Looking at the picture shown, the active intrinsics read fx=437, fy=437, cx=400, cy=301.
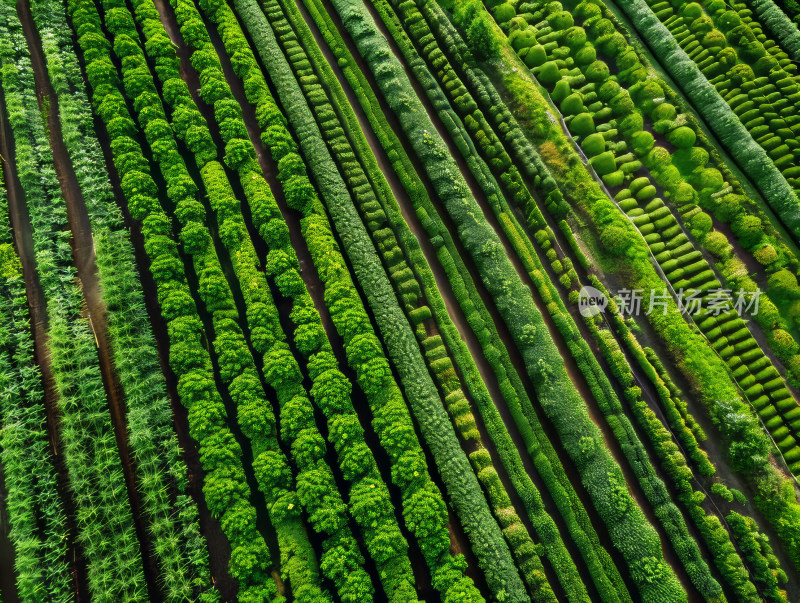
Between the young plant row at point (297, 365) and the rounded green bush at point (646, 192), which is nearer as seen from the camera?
the young plant row at point (297, 365)

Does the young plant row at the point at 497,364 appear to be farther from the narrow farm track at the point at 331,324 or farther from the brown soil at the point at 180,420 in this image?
the brown soil at the point at 180,420

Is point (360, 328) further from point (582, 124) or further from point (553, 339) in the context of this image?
point (582, 124)

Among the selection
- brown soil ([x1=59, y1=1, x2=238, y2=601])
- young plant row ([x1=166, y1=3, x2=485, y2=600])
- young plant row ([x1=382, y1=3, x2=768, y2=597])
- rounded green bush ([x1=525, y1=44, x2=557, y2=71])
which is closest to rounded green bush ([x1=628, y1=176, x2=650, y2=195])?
young plant row ([x1=382, y1=3, x2=768, y2=597])

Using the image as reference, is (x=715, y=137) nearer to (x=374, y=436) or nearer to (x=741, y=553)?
(x=741, y=553)

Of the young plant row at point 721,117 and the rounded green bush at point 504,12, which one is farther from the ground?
the rounded green bush at point 504,12

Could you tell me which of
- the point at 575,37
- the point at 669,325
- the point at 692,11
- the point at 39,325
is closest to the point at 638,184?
the point at 669,325

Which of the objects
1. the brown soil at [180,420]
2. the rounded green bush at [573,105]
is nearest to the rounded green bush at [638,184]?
the rounded green bush at [573,105]
